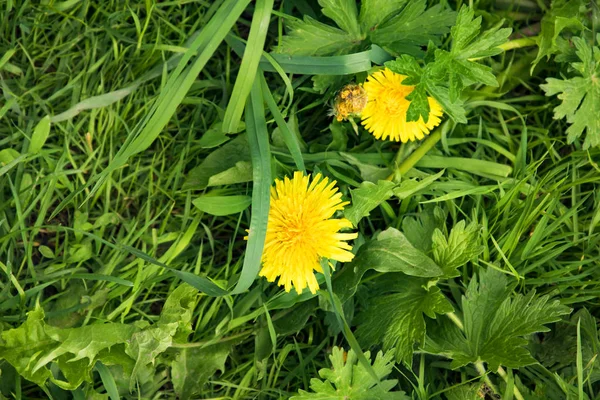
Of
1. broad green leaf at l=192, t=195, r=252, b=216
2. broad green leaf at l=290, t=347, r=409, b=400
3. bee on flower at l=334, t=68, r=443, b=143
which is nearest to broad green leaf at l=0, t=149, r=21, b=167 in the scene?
broad green leaf at l=192, t=195, r=252, b=216

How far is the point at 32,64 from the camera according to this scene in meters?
1.78

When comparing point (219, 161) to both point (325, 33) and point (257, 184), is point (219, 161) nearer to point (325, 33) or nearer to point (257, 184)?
point (257, 184)

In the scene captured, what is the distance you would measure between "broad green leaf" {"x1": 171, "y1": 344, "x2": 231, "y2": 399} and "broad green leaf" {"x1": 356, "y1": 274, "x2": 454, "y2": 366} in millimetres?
396

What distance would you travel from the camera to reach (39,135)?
172cm

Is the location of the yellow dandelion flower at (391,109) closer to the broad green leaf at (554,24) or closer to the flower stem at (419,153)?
the flower stem at (419,153)

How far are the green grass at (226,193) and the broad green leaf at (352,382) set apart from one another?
77mm

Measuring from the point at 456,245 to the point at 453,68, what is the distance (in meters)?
0.47

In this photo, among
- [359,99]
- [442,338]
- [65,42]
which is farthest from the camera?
[65,42]

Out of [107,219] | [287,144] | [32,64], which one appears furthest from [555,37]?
[32,64]

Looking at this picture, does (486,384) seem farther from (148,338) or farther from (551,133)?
(148,338)

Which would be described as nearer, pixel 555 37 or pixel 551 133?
pixel 555 37

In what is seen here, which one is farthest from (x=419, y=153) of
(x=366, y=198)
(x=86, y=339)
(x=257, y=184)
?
(x=86, y=339)

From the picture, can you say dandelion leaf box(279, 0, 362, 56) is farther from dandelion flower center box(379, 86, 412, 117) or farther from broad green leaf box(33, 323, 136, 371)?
broad green leaf box(33, 323, 136, 371)

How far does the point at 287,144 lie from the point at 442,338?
27.0 inches
